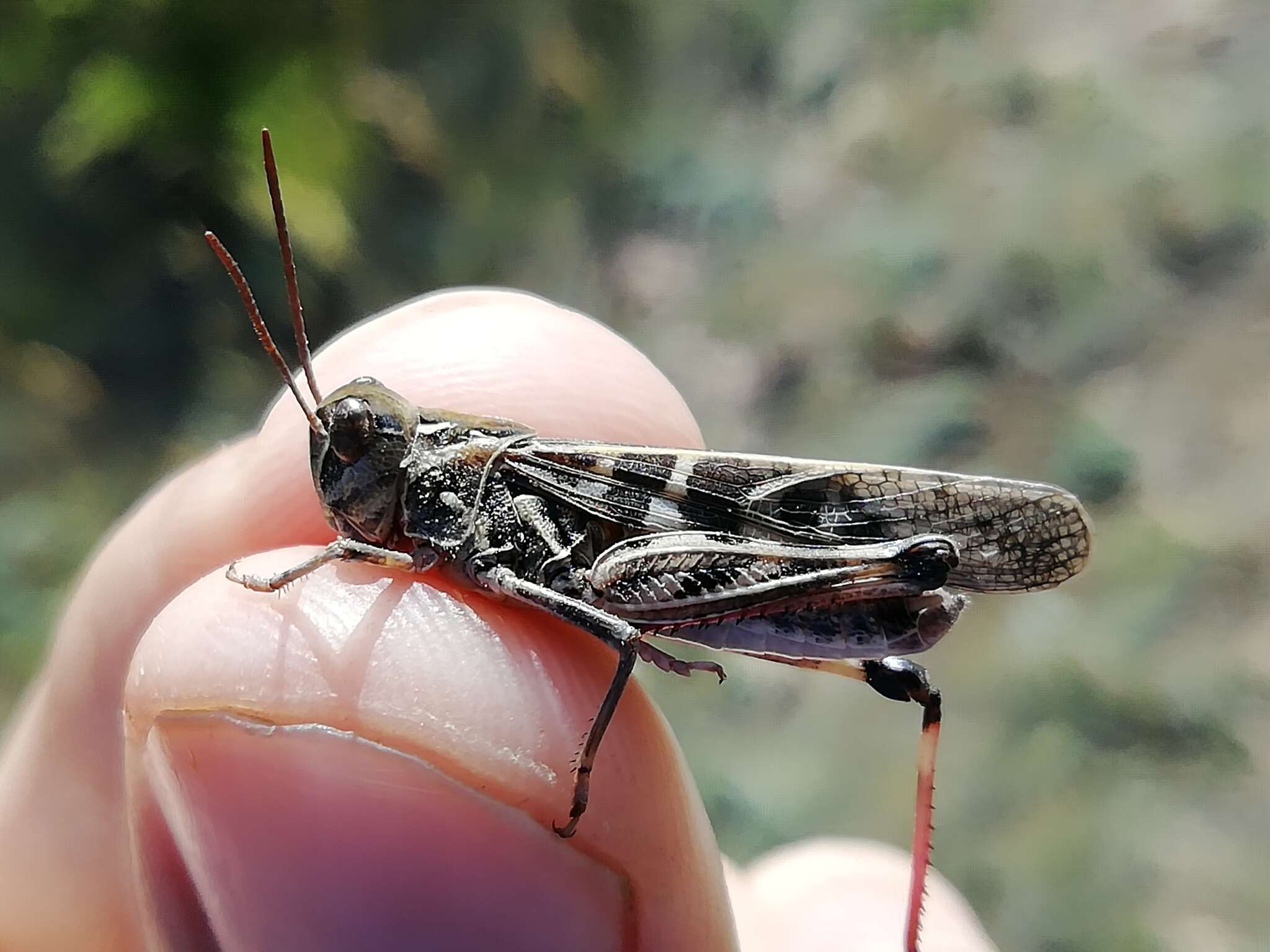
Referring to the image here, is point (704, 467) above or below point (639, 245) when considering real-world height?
below

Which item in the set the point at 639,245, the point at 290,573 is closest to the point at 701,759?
the point at 290,573

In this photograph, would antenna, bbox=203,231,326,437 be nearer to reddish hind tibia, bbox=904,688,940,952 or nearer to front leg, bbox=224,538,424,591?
front leg, bbox=224,538,424,591

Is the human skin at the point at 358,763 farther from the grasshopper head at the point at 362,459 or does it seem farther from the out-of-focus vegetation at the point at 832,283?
the out-of-focus vegetation at the point at 832,283

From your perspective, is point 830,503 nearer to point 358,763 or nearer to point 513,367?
point 513,367

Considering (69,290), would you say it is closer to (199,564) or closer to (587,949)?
(199,564)

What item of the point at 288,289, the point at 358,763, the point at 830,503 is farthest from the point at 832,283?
the point at 358,763

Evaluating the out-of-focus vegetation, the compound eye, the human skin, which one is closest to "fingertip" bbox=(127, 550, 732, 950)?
the human skin
